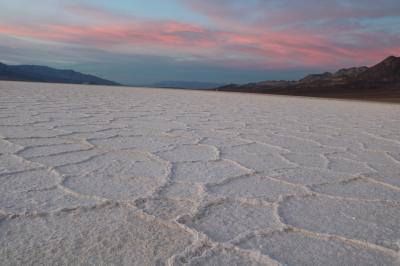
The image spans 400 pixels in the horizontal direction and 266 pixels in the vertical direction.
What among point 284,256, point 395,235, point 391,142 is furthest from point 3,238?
point 391,142

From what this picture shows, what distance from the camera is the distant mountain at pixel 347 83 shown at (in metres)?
29.5

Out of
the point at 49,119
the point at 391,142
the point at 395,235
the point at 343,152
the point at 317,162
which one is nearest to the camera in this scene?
the point at 395,235

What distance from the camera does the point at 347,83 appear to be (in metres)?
31.9

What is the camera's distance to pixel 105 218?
113 cm

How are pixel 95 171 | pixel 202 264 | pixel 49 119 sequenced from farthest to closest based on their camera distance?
pixel 49 119 < pixel 95 171 < pixel 202 264

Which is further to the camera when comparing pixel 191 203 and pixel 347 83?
pixel 347 83

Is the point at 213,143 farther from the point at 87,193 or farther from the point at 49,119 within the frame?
the point at 49,119

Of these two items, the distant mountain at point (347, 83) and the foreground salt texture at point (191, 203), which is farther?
the distant mountain at point (347, 83)

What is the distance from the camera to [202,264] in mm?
894

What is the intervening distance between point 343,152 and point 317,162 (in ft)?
1.42

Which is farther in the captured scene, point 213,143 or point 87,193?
point 213,143

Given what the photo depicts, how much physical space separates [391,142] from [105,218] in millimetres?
2590

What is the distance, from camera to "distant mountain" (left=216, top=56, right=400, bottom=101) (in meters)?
29.5

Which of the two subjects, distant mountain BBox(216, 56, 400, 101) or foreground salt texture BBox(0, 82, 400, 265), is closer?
foreground salt texture BBox(0, 82, 400, 265)
